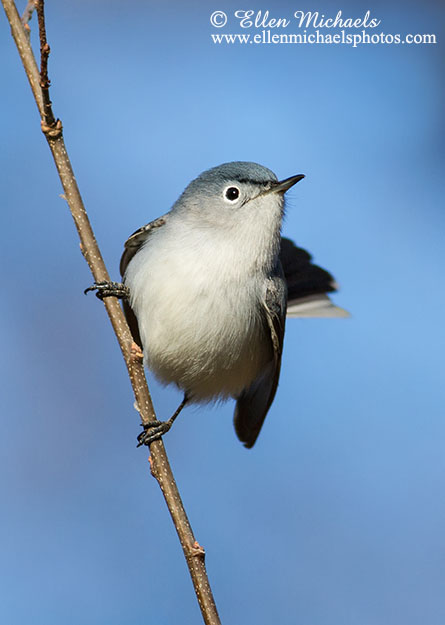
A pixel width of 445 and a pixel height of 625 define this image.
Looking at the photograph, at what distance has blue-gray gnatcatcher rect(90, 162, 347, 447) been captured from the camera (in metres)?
2.28

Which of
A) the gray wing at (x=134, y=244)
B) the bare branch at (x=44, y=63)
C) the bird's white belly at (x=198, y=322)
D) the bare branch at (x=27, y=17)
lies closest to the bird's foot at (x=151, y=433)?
the bird's white belly at (x=198, y=322)

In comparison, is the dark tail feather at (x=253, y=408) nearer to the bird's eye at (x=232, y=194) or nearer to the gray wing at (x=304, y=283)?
the gray wing at (x=304, y=283)

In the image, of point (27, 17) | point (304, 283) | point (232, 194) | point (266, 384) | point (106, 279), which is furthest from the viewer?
point (304, 283)

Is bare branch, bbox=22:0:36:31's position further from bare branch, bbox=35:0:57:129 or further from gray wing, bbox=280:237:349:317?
gray wing, bbox=280:237:349:317

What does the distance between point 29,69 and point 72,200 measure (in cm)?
35

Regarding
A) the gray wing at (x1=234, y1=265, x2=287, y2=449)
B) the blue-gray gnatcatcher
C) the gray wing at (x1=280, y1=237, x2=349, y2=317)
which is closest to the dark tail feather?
the gray wing at (x1=234, y1=265, x2=287, y2=449)

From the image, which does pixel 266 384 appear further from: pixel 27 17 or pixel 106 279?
pixel 27 17

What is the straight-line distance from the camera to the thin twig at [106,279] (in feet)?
5.01

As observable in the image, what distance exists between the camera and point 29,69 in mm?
1710

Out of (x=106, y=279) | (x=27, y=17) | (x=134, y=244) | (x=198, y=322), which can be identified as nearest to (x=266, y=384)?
(x=198, y=322)

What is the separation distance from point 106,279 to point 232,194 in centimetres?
76

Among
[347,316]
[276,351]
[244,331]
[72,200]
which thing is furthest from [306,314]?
[72,200]

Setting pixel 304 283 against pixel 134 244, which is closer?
pixel 134 244

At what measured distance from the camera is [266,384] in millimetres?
2887
